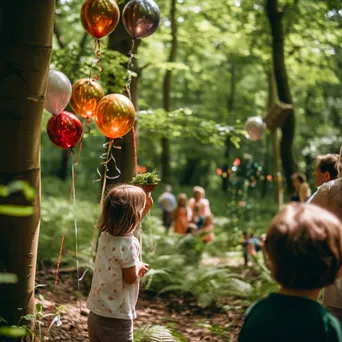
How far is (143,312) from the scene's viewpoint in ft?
19.3

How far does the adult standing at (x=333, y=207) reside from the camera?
286 cm

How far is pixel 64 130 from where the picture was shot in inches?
168

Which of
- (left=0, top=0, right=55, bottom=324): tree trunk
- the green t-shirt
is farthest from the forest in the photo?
the green t-shirt

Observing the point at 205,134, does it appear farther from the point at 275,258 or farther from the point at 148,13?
the point at 275,258

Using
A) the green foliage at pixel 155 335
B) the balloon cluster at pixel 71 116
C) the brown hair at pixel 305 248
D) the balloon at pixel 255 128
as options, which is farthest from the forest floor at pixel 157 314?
the balloon at pixel 255 128

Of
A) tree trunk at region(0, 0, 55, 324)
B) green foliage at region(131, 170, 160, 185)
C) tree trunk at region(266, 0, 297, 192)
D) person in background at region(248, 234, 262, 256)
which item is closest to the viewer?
tree trunk at region(0, 0, 55, 324)

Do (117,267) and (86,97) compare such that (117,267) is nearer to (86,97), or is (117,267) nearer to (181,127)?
(86,97)

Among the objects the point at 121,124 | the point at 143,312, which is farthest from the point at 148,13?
the point at 143,312

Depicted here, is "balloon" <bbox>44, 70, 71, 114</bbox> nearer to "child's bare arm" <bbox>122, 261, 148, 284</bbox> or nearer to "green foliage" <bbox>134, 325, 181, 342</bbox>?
"child's bare arm" <bbox>122, 261, 148, 284</bbox>

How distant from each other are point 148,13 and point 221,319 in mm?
3581

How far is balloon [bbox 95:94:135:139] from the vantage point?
4.13m

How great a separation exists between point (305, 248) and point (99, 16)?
3181 millimetres

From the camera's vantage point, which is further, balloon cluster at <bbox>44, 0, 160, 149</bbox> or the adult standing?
balloon cluster at <bbox>44, 0, 160, 149</bbox>

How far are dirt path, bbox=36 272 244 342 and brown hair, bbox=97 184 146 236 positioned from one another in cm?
177
